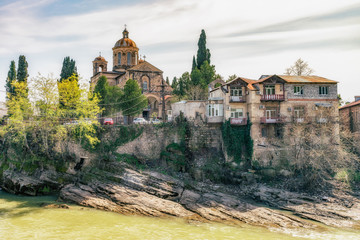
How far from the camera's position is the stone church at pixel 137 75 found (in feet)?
178

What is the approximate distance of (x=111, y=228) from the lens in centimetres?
2009

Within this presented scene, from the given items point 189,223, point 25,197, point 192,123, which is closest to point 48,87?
point 25,197

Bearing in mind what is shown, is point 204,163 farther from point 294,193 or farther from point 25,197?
point 25,197

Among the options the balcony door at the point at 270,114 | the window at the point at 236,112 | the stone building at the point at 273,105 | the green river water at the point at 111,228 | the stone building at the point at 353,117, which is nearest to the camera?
the green river water at the point at 111,228

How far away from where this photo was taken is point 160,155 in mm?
33688

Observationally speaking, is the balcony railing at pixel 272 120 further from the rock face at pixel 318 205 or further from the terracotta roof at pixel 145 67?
the terracotta roof at pixel 145 67

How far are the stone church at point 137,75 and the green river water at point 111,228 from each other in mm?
28570

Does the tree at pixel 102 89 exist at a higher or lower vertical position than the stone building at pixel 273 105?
higher

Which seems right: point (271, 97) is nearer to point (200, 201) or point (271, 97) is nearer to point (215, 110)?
point (215, 110)

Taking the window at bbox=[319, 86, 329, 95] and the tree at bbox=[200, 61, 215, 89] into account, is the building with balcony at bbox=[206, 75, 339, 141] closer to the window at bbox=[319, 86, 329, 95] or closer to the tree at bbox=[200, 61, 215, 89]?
the window at bbox=[319, 86, 329, 95]

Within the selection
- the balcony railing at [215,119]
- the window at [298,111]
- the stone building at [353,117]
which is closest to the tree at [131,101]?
the balcony railing at [215,119]

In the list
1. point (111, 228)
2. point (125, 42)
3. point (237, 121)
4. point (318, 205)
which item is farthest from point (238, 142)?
point (125, 42)

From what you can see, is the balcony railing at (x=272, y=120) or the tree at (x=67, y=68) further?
the tree at (x=67, y=68)

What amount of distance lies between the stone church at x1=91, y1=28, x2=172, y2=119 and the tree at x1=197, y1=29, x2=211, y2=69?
691cm
